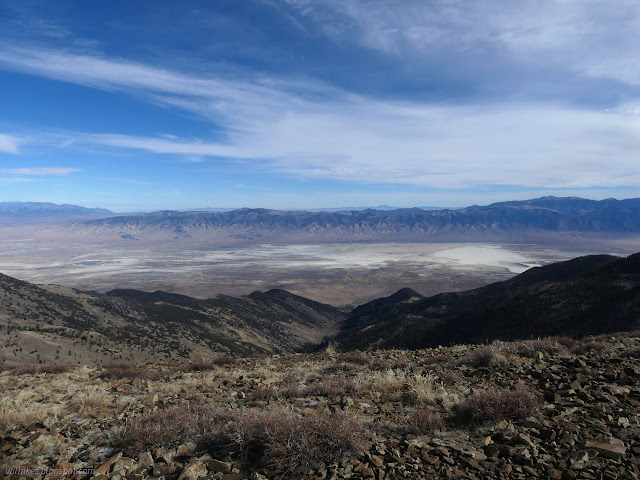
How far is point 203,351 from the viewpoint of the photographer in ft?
129

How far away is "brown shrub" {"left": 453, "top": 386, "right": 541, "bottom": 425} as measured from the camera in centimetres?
478

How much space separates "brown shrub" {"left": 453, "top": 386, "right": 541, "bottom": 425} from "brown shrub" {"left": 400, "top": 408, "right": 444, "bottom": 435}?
1.24 ft

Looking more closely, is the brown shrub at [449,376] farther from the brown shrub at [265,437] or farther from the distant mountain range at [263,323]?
the distant mountain range at [263,323]

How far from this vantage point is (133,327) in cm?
4131

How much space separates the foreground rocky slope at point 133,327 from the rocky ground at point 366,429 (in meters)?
14.5

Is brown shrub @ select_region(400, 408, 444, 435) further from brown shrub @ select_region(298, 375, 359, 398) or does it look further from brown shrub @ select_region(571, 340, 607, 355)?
brown shrub @ select_region(571, 340, 607, 355)

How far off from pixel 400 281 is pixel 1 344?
12952 centimetres

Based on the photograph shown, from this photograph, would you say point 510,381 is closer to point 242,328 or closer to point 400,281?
point 242,328

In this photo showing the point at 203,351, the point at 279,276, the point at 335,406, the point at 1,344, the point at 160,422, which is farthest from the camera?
the point at 279,276

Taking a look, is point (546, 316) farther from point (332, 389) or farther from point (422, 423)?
point (422, 423)

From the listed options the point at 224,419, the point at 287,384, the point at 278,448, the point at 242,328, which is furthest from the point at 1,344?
the point at 242,328

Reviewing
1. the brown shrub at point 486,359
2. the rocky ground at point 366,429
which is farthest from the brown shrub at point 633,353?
the brown shrub at point 486,359

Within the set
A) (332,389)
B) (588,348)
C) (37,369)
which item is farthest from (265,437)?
(37,369)

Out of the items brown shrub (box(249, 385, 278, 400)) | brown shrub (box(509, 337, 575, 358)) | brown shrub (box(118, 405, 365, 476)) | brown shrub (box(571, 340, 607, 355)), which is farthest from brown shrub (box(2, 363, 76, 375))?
brown shrub (box(571, 340, 607, 355))
